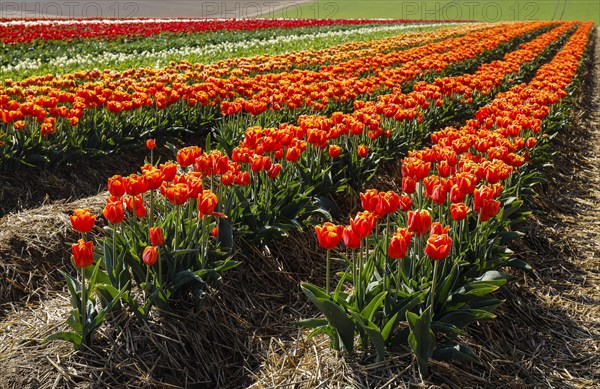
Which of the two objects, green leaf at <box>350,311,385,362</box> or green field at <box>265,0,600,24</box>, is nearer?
green leaf at <box>350,311,385,362</box>

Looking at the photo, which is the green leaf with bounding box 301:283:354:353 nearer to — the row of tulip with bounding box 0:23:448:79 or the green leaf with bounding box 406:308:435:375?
the green leaf with bounding box 406:308:435:375

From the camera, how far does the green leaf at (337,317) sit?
304cm

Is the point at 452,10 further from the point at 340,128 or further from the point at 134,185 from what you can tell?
the point at 134,185

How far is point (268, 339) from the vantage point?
13.0ft

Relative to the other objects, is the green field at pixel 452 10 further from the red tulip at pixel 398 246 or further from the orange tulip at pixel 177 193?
the red tulip at pixel 398 246

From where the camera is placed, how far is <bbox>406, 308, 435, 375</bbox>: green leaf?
9.81 ft

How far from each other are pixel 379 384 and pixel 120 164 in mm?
5071

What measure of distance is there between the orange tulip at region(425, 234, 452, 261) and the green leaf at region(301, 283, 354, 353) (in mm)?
527

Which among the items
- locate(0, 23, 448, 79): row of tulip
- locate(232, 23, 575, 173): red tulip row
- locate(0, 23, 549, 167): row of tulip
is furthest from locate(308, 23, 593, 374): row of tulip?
locate(0, 23, 448, 79): row of tulip

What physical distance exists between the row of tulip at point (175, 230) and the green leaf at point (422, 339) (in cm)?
118

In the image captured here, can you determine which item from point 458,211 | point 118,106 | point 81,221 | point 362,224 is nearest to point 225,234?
point 81,221

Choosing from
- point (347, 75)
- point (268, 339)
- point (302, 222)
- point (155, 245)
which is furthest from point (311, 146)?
point (347, 75)

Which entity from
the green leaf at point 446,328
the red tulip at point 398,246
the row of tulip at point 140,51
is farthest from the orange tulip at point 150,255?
the row of tulip at point 140,51

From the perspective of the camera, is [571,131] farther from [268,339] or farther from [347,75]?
[268,339]
